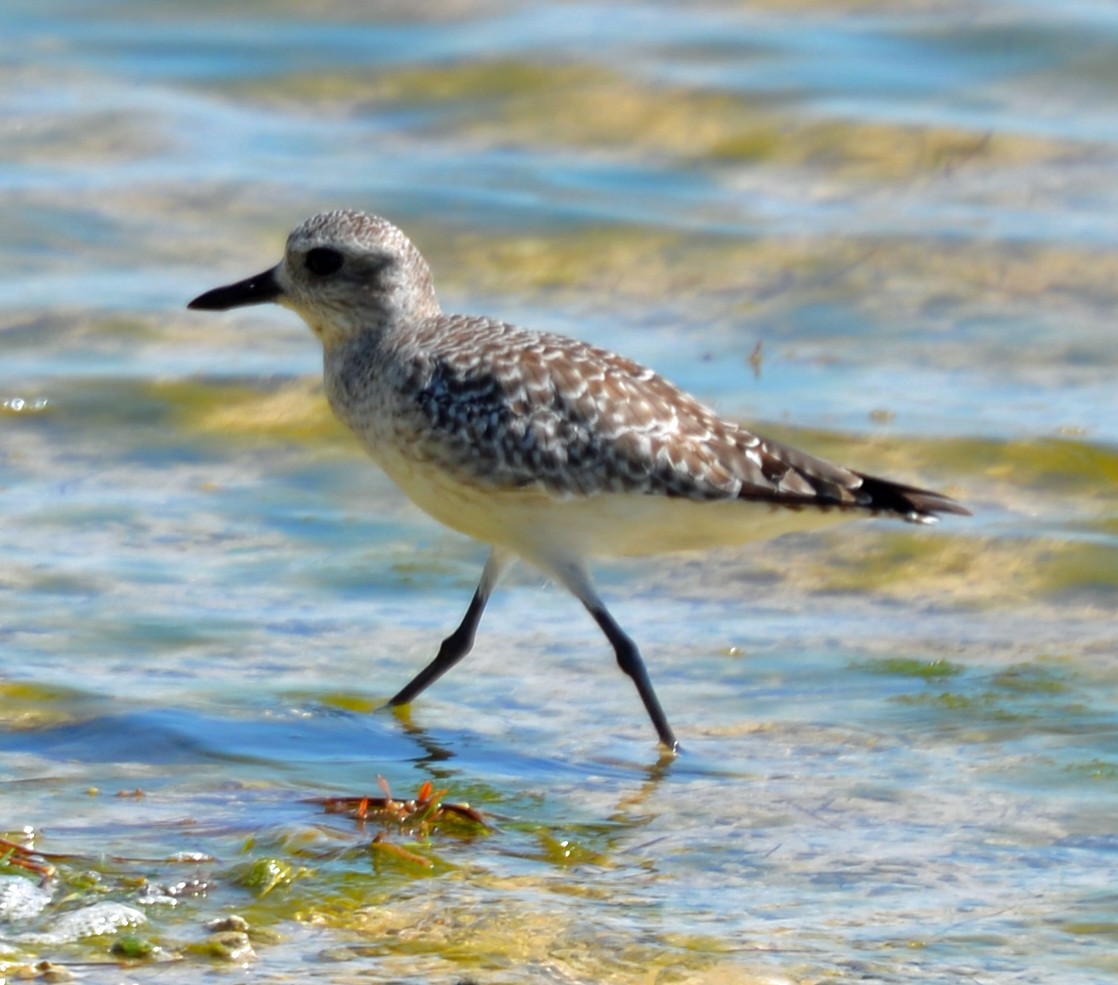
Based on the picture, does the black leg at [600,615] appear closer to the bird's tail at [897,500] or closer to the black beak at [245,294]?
the bird's tail at [897,500]

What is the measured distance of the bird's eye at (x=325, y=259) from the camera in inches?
→ 332

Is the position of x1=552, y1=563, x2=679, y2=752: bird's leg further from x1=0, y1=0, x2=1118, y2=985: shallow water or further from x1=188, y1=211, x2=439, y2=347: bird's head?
x1=188, y1=211, x2=439, y2=347: bird's head

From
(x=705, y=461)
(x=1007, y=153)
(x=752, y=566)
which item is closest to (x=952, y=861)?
(x=705, y=461)

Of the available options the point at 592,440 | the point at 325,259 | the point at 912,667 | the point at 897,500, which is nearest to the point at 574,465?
the point at 592,440

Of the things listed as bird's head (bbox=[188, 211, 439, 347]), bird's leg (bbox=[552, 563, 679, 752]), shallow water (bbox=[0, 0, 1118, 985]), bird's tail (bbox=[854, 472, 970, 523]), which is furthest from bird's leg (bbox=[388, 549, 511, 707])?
bird's tail (bbox=[854, 472, 970, 523])

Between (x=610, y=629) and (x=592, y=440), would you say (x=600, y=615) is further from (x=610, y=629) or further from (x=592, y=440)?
(x=592, y=440)

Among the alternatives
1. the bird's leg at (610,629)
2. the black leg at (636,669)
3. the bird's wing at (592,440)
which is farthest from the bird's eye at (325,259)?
the black leg at (636,669)

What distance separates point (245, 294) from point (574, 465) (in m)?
1.92

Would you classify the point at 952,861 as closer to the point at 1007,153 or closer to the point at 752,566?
the point at 752,566

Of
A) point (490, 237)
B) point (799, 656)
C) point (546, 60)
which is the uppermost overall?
point (546, 60)

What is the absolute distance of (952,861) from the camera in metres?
6.31

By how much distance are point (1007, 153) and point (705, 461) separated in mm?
7984

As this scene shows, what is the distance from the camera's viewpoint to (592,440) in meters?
7.64

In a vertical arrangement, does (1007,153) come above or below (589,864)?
above
